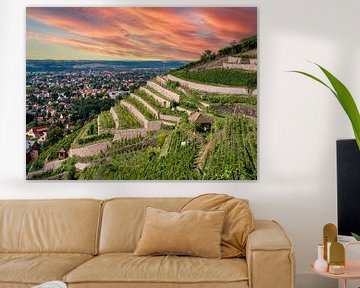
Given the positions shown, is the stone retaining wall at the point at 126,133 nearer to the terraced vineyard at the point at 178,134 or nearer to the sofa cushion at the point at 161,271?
the terraced vineyard at the point at 178,134

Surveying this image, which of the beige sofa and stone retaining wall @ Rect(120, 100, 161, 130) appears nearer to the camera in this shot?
the beige sofa

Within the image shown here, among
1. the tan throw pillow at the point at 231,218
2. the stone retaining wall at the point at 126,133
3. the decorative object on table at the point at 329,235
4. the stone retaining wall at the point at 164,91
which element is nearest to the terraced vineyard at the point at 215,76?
the stone retaining wall at the point at 164,91

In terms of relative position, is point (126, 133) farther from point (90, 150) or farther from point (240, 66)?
point (240, 66)

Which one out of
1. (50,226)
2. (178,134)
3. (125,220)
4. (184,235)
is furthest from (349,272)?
(50,226)

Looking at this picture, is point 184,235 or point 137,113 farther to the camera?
point 137,113

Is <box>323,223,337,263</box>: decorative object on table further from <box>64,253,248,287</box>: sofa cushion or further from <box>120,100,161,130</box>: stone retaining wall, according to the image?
<box>120,100,161,130</box>: stone retaining wall

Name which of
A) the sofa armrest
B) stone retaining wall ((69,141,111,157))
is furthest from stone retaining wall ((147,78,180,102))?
the sofa armrest

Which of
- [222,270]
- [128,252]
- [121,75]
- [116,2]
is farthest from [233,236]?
[116,2]
